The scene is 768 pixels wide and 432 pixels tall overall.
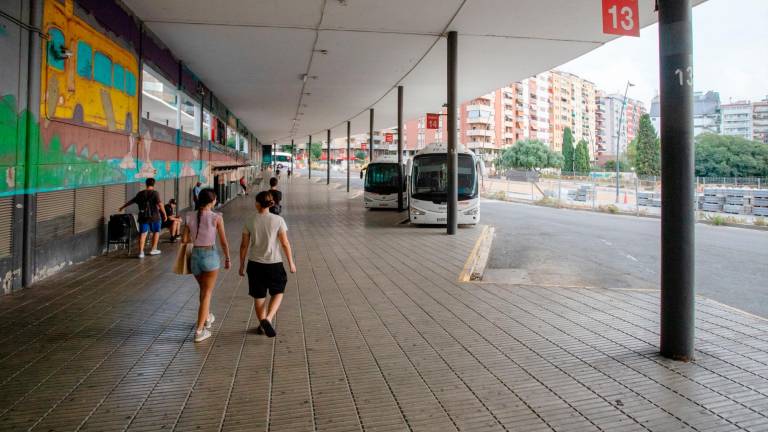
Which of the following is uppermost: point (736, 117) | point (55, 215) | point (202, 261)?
point (736, 117)

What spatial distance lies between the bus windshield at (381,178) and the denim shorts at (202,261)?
18062mm

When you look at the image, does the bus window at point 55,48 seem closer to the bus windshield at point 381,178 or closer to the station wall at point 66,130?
the station wall at point 66,130

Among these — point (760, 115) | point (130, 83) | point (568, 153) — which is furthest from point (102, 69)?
point (760, 115)

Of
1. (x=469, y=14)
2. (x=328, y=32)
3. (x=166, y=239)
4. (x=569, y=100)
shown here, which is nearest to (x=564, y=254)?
(x=469, y=14)

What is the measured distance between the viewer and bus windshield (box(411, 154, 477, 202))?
16.0 meters

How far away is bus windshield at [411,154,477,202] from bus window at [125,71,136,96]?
848cm

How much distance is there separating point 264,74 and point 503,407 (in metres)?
17.5

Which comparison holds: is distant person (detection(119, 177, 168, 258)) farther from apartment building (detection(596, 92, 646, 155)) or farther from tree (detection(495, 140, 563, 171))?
apartment building (detection(596, 92, 646, 155))

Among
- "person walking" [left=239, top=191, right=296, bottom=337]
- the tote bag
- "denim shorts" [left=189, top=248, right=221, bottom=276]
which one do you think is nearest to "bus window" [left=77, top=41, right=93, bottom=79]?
the tote bag

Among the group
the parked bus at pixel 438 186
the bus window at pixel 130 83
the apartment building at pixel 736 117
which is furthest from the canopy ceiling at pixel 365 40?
the apartment building at pixel 736 117

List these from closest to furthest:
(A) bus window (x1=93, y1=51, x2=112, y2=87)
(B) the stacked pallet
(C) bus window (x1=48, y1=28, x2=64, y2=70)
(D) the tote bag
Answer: (D) the tote bag, (C) bus window (x1=48, y1=28, x2=64, y2=70), (A) bus window (x1=93, y1=51, x2=112, y2=87), (B) the stacked pallet

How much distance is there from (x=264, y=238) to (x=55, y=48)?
5.26m

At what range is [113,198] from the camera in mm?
10453

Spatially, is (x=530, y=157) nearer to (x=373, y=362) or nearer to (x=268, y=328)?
(x=268, y=328)
